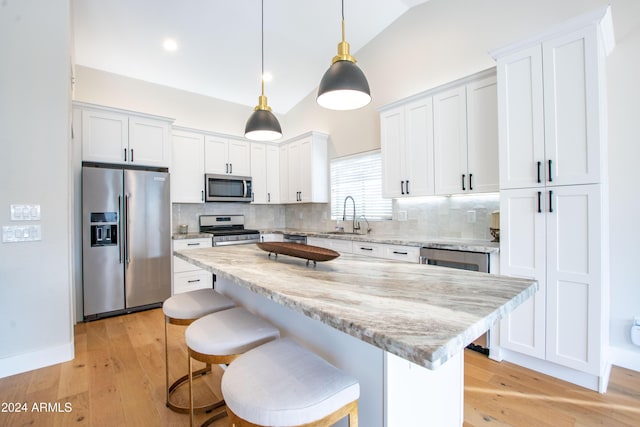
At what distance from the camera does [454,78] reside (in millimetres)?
3125

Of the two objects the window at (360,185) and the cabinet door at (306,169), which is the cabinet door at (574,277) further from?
the cabinet door at (306,169)

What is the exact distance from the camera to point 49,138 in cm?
234

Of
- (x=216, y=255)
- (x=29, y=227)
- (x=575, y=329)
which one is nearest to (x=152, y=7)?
(x=29, y=227)

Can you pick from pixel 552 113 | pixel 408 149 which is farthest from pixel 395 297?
pixel 408 149

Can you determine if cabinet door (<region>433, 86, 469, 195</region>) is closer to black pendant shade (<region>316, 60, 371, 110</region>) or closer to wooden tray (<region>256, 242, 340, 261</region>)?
black pendant shade (<region>316, 60, 371, 110</region>)

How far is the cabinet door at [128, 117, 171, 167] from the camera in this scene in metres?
3.62

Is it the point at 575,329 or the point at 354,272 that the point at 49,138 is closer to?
the point at 354,272

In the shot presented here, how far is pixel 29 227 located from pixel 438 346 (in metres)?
3.03

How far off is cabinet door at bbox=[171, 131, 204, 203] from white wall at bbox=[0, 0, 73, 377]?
5.54 feet

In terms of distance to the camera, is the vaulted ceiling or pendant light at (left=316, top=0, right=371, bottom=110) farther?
the vaulted ceiling

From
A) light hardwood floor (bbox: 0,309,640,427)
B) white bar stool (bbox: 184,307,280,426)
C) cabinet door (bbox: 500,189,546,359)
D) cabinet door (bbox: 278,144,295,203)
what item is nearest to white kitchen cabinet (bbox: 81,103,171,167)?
cabinet door (bbox: 278,144,295,203)

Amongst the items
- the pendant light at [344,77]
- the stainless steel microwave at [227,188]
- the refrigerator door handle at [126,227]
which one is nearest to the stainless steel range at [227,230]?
the stainless steel microwave at [227,188]

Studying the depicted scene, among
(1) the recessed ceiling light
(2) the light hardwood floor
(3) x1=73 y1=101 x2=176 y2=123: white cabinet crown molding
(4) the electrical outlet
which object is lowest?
(2) the light hardwood floor

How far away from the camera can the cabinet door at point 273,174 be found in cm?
512
